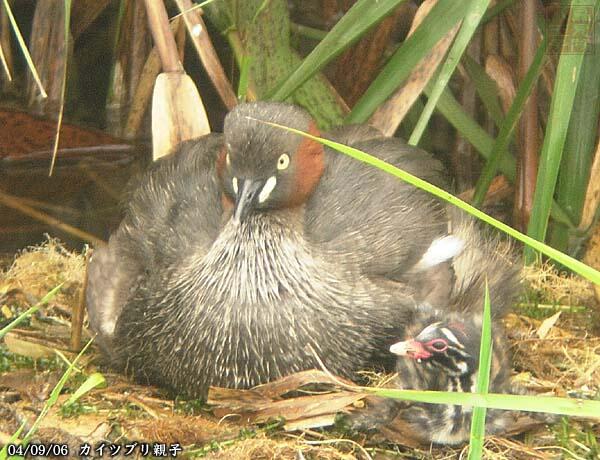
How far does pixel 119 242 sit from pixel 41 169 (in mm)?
2086

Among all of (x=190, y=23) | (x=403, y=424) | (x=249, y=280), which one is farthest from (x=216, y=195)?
(x=403, y=424)

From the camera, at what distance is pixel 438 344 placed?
3104 mm

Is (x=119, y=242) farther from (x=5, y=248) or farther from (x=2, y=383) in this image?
(x=5, y=248)

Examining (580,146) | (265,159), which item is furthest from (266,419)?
(580,146)

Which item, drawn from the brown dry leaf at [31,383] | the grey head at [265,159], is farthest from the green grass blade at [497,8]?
the brown dry leaf at [31,383]

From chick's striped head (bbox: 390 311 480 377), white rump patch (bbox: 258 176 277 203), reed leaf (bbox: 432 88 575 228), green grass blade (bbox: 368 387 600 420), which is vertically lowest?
chick's striped head (bbox: 390 311 480 377)

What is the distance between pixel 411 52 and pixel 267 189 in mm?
796

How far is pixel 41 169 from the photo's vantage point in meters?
5.67

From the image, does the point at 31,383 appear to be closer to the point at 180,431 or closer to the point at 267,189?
the point at 180,431

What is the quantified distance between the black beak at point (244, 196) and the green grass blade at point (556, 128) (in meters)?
1.11

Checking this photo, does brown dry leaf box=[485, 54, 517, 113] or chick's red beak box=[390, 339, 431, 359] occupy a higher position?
brown dry leaf box=[485, 54, 517, 113]

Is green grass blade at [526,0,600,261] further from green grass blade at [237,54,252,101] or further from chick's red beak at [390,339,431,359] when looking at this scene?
green grass blade at [237,54,252,101]

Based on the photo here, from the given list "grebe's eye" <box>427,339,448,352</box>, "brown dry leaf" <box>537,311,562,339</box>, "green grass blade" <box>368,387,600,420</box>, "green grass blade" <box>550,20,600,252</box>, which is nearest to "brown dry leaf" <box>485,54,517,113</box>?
"green grass blade" <box>550,20,600,252</box>

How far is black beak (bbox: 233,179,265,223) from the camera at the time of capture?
3.24 metres
